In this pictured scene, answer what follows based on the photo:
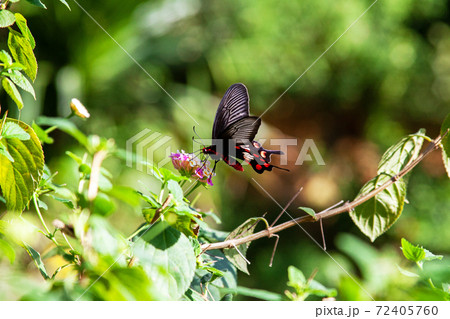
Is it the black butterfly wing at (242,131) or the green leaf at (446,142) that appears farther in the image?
the black butterfly wing at (242,131)

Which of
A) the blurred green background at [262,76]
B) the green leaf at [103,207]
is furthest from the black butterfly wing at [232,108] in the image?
the blurred green background at [262,76]

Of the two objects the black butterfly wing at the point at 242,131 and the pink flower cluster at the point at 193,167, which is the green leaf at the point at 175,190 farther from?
the black butterfly wing at the point at 242,131

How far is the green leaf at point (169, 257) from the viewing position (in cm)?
32

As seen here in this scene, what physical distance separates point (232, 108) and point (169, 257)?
1.01 feet

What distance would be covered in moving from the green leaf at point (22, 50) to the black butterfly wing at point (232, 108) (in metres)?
0.25

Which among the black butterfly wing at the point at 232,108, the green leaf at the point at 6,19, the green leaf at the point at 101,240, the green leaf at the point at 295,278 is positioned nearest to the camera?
the green leaf at the point at 101,240

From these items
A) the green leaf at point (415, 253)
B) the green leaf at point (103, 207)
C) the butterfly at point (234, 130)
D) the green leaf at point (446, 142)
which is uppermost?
the green leaf at point (446, 142)

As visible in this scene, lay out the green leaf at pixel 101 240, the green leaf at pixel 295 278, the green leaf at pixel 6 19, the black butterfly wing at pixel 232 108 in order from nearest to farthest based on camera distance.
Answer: the green leaf at pixel 101 240, the green leaf at pixel 6 19, the green leaf at pixel 295 278, the black butterfly wing at pixel 232 108

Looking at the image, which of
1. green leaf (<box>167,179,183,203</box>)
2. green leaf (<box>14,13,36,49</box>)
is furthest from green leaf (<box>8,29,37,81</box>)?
green leaf (<box>167,179,183,203</box>)

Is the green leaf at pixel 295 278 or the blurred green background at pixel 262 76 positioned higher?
the blurred green background at pixel 262 76

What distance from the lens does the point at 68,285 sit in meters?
0.23

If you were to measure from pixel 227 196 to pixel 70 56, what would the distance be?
1167 mm

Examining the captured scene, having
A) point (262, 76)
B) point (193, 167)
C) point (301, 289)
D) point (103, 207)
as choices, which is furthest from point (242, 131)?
point (262, 76)

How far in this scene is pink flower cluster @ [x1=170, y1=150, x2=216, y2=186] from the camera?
0.51 m
